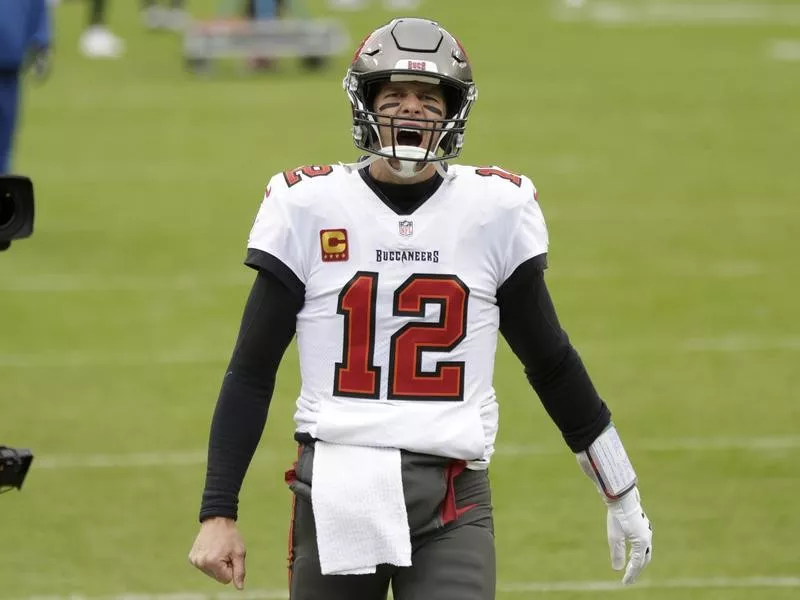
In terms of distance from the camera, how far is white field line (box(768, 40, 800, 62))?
2122 cm

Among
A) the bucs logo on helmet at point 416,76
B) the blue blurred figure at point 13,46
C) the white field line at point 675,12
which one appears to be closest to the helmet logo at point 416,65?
the bucs logo on helmet at point 416,76

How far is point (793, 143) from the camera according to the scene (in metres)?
15.2

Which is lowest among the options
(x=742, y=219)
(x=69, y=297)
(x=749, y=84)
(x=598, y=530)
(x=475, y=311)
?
(x=598, y=530)

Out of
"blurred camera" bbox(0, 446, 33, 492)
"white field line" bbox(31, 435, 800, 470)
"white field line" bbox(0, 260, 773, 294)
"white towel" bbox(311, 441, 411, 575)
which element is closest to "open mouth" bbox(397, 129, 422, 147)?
"white towel" bbox(311, 441, 411, 575)

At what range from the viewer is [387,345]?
3449mm

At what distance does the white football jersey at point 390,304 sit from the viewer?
3.44 metres

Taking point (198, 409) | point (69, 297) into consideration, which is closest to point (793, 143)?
point (69, 297)

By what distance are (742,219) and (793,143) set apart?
3374 millimetres

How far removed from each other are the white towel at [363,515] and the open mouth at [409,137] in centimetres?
59

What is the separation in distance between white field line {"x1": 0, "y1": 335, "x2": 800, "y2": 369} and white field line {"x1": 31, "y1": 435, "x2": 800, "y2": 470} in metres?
1.43

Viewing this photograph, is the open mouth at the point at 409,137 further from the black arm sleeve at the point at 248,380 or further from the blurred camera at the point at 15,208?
the blurred camera at the point at 15,208

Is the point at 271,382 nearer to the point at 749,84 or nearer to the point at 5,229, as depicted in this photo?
the point at 5,229

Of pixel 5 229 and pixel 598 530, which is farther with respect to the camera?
pixel 598 530

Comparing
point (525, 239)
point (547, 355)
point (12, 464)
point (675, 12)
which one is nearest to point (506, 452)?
point (12, 464)
